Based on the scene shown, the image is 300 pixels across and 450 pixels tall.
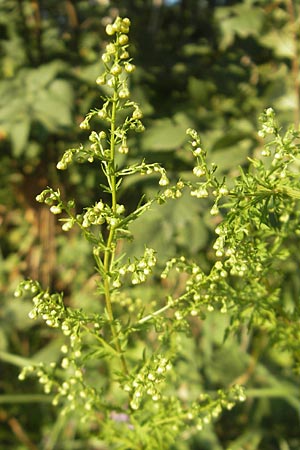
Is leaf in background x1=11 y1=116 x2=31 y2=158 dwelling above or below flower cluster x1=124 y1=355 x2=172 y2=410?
below

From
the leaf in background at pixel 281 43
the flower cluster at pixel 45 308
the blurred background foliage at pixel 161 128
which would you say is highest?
the flower cluster at pixel 45 308

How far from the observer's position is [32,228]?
2.37 meters

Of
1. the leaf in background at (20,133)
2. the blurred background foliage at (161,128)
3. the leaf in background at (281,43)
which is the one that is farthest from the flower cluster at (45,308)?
the leaf in background at (281,43)

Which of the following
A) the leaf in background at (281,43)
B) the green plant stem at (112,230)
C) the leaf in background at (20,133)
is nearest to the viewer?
the green plant stem at (112,230)

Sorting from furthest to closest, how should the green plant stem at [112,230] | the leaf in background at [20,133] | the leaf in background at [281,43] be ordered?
the leaf in background at [281,43], the leaf in background at [20,133], the green plant stem at [112,230]

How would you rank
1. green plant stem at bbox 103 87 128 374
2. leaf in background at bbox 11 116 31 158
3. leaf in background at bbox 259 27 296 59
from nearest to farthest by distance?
green plant stem at bbox 103 87 128 374, leaf in background at bbox 11 116 31 158, leaf in background at bbox 259 27 296 59

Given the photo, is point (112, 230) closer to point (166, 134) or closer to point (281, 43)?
point (166, 134)

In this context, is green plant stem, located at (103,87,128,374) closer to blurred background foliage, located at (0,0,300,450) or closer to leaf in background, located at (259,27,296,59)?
blurred background foliage, located at (0,0,300,450)

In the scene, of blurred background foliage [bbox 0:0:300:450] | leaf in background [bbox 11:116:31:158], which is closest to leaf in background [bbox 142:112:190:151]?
blurred background foliage [bbox 0:0:300:450]

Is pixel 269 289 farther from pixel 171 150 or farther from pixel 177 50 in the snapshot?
pixel 177 50

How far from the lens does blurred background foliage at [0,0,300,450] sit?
1584 millimetres

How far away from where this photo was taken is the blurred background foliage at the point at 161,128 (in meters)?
1.58

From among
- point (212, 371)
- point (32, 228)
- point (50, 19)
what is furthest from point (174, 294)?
point (50, 19)

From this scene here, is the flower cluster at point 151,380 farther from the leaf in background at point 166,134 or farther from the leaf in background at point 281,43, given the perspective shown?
the leaf in background at point 281,43
